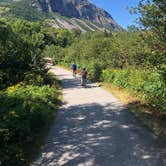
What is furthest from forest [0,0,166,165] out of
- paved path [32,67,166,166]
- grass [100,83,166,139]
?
paved path [32,67,166,166]

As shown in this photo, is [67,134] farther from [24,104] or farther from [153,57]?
[153,57]

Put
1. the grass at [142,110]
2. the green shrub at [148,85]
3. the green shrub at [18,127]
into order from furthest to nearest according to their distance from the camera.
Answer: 1. the green shrub at [148,85]
2. the grass at [142,110]
3. the green shrub at [18,127]

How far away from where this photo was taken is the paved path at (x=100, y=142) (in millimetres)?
7926

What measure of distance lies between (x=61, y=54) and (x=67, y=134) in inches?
2317

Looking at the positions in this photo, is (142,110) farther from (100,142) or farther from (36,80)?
(36,80)

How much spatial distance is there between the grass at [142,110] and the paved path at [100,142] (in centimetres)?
32

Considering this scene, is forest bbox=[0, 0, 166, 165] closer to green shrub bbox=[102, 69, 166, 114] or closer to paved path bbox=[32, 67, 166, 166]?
green shrub bbox=[102, 69, 166, 114]

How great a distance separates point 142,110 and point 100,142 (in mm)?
4617

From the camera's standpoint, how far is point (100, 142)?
9320mm

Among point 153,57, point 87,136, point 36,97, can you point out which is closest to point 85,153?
point 87,136

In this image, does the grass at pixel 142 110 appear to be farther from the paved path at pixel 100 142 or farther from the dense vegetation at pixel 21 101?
the dense vegetation at pixel 21 101

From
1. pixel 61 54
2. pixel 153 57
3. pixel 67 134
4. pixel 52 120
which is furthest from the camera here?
pixel 61 54

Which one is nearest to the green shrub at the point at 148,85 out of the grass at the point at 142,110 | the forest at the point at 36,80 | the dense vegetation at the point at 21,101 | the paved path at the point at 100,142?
the forest at the point at 36,80

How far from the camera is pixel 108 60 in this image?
32969 mm
